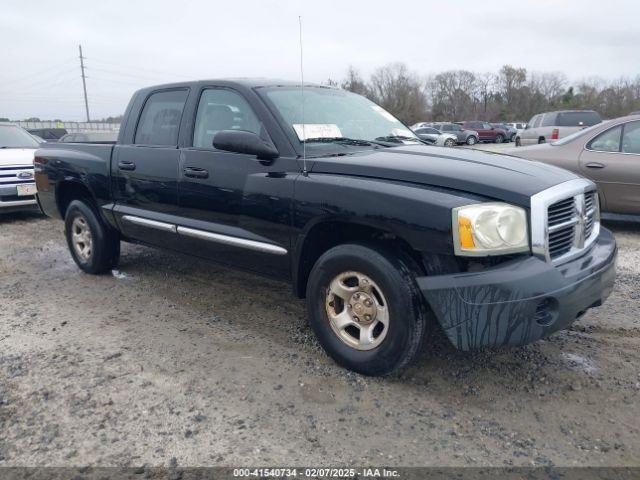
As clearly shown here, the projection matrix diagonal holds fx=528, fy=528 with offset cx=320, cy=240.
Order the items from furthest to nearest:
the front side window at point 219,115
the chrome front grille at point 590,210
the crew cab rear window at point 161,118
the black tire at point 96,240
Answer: the black tire at point 96,240
the crew cab rear window at point 161,118
the front side window at point 219,115
the chrome front grille at point 590,210

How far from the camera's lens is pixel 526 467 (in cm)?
238

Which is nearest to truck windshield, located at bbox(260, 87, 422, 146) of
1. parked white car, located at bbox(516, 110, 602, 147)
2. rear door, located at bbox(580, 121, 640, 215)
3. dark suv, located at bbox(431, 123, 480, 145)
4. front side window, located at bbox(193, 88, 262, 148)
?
front side window, located at bbox(193, 88, 262, 148)

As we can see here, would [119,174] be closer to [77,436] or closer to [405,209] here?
[77,436]

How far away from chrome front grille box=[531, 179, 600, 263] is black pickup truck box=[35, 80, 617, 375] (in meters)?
0.01

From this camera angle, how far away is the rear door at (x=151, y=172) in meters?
4.26

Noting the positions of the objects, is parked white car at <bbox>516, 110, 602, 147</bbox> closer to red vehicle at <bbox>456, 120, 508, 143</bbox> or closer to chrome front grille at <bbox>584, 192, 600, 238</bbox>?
chrome front grille at <bbox>584, 192, 600, 238</bbox>

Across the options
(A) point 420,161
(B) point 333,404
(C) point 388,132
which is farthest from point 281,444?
(C) point 388,132

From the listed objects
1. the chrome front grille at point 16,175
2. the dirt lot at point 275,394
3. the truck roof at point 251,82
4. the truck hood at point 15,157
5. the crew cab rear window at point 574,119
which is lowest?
the dirt lot at point 275,394

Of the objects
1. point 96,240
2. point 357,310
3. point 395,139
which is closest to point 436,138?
point 395,139

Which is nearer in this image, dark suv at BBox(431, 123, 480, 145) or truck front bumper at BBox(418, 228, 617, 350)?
truck front bumper at BBox(418, 228, 617, 350)

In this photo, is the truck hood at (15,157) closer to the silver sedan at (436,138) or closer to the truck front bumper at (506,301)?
the silver sedan at (436,138)

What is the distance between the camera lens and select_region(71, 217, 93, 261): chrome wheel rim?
5.38 meters

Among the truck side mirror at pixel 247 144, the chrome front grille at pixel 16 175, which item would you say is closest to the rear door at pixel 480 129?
the chrome front grille at pixel 16 175

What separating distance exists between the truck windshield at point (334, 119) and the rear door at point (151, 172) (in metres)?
1.00
